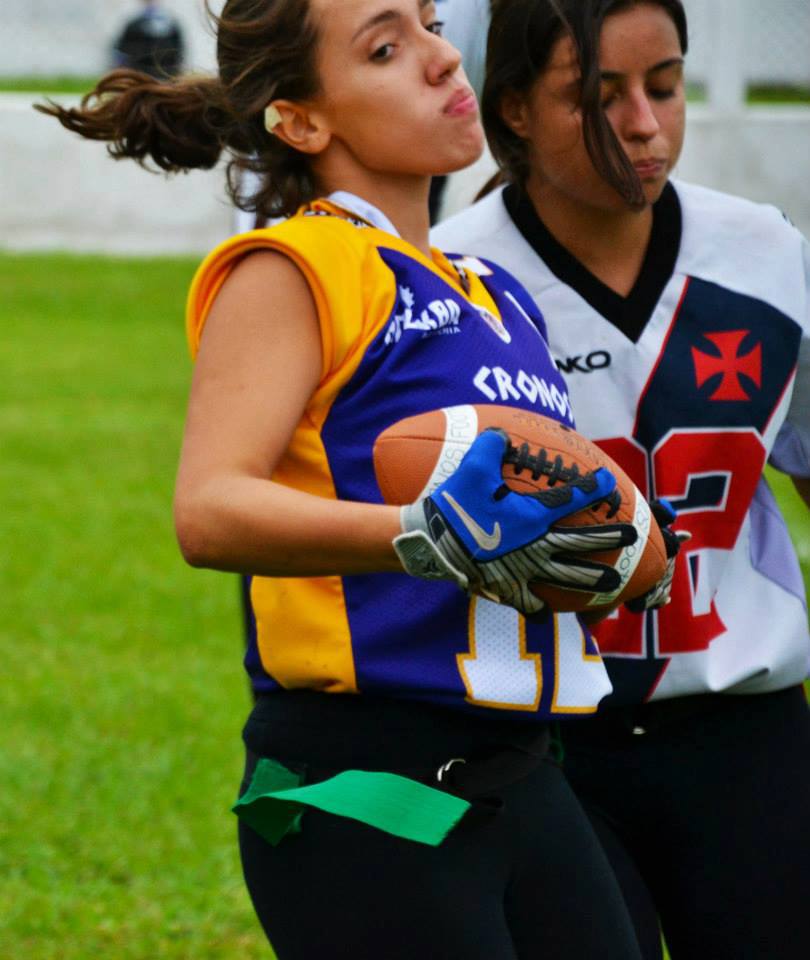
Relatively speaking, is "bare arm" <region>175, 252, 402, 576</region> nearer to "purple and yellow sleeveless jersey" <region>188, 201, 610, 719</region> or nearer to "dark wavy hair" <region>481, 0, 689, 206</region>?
"purple and yellow sleeveless jersey" <region>188, 201, 610, 719</region>

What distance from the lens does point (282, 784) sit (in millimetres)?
1994

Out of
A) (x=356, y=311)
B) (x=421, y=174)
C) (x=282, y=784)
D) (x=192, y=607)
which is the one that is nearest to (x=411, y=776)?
(x=282, y=784)

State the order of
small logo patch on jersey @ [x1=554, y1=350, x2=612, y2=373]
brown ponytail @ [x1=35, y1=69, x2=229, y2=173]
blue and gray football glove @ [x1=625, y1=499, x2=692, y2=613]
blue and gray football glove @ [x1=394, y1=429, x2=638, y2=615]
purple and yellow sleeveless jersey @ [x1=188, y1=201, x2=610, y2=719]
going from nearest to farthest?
blue and gray football glove @ [x1=394, y1=429, x2=638, y2=615], purple and yellow sleeveless jersey @ [x1=188, y1=201, x2=610, y2=719], blue and gray football glove @ [x1=625, y1=499, x2=692, y2=613], brown ponytail @ [x1=35, y1=69, x2=229, y2=173], small logo patch on jersey @ [x1=554, y1=350, x2=612, y2=373]

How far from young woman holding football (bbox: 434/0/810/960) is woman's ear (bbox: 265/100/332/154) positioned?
420 mm

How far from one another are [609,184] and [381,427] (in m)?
0.62

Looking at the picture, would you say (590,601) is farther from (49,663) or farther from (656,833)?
(49,663)

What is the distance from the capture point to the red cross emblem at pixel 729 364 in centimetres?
244

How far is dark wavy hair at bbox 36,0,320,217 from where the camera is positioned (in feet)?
6.95

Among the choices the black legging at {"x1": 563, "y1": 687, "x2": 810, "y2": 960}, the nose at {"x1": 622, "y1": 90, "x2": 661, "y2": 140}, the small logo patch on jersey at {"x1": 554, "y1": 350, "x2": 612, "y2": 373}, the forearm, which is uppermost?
the nose at {"x1": 622, "y1": 90, "x2": 661, "y2": 140}

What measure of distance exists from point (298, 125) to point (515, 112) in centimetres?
49

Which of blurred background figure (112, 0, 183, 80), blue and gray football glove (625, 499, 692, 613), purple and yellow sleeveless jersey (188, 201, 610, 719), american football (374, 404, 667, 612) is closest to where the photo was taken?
american football (374, 404, 667, 612)

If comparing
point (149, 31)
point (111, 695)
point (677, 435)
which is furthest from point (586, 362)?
point (149, 31)

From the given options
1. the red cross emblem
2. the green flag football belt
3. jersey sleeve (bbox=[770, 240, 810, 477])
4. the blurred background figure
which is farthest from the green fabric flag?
the blurred background figure

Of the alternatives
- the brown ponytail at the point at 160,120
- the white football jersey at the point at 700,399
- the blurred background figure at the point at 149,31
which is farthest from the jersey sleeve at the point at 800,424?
the blurred background figure at the point at 149,31
